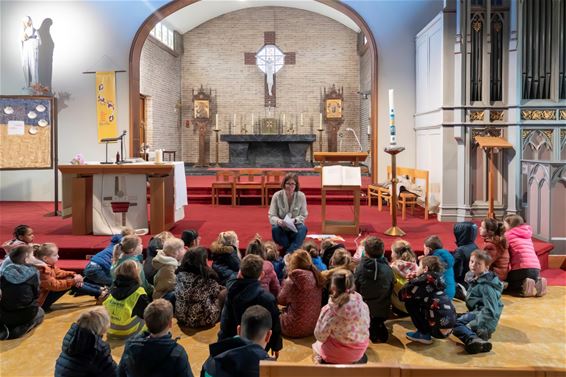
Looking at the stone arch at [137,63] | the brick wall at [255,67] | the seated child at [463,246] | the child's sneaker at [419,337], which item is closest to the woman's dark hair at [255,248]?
the child's sneaker at [419,337]

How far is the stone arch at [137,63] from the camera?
9352mm

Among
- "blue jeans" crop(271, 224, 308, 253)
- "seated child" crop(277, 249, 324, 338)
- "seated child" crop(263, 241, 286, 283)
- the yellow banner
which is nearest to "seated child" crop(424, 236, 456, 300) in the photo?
"seated child" crop(277, 249, 324, 338)

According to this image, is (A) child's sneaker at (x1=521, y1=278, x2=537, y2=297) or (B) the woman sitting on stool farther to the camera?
(B) the woman sitting on stool

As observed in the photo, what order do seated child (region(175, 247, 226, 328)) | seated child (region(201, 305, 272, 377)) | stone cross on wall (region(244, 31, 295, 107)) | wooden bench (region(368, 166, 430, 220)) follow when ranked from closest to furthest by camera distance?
seated child (region(201, 305, 272, 377)) → seated child (region(175, 247, 226, 328)) → wooden bench (region(368, 166, 430, 220)) → stone cross on wall (region(244, 31, 295, 107))

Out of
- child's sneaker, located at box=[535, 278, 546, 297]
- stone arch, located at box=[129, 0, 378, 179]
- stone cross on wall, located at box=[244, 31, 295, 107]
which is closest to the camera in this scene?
child's sneaker, located at box=[535, 278, 546, 297]

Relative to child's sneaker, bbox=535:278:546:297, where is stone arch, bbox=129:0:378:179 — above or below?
above

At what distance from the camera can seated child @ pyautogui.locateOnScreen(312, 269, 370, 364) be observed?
3.05m

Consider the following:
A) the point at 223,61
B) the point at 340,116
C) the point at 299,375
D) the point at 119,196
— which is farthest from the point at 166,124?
the point at 299,375

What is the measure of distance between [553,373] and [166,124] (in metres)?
15.5

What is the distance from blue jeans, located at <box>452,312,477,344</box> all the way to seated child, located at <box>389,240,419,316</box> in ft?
1.57

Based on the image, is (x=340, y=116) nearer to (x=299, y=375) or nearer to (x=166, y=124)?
(x=166, y=124)

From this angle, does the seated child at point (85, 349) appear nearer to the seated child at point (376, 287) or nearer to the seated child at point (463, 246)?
the seated child at point (376, 287)

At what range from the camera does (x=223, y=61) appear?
17156mm

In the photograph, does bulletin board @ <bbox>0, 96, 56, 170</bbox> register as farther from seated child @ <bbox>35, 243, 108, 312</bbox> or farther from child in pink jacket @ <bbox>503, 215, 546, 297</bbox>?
child in pink jacket @ <bbox>503, 215, 546, 297</bbox>
